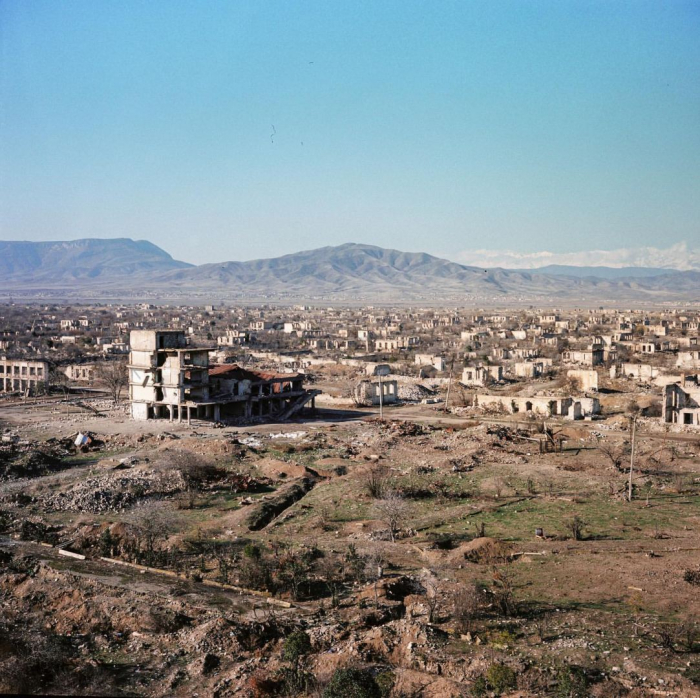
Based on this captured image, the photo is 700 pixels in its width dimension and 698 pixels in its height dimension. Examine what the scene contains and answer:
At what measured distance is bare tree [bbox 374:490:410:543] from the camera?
2123cm

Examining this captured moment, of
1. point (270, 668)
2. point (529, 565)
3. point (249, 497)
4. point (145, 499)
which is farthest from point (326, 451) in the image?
point (270, 668)

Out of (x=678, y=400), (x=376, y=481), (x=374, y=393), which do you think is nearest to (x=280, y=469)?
(x=376, y=481)

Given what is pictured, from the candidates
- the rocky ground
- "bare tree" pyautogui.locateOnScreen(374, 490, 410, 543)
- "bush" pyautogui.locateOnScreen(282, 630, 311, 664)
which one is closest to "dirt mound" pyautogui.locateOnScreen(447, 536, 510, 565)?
the rocky ground

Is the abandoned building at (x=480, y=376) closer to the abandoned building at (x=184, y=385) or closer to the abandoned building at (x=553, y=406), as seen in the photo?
the abandoned building at (x=553, y=406)

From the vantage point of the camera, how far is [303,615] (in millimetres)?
15688

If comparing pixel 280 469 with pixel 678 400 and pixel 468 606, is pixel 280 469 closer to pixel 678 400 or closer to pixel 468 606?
pixel 468 606

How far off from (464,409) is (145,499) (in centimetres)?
2369

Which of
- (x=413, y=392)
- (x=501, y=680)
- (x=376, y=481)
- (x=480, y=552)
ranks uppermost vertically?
(x=501, y=680)

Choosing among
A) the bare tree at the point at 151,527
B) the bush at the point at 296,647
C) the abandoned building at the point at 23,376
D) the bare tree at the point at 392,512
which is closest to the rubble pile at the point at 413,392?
the abandoned building at the point at 23,376

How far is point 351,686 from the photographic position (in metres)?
11.7

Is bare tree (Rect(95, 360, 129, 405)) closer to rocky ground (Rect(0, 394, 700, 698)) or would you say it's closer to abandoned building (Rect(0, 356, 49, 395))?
abandoned building (Rect(0, 356, 49, 395))

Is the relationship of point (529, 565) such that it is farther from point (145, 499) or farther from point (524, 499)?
point (145, 499)

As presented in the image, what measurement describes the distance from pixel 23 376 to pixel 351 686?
50392 millimetres

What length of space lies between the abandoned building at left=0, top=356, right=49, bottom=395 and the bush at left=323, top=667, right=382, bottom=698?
46973 millimetres
